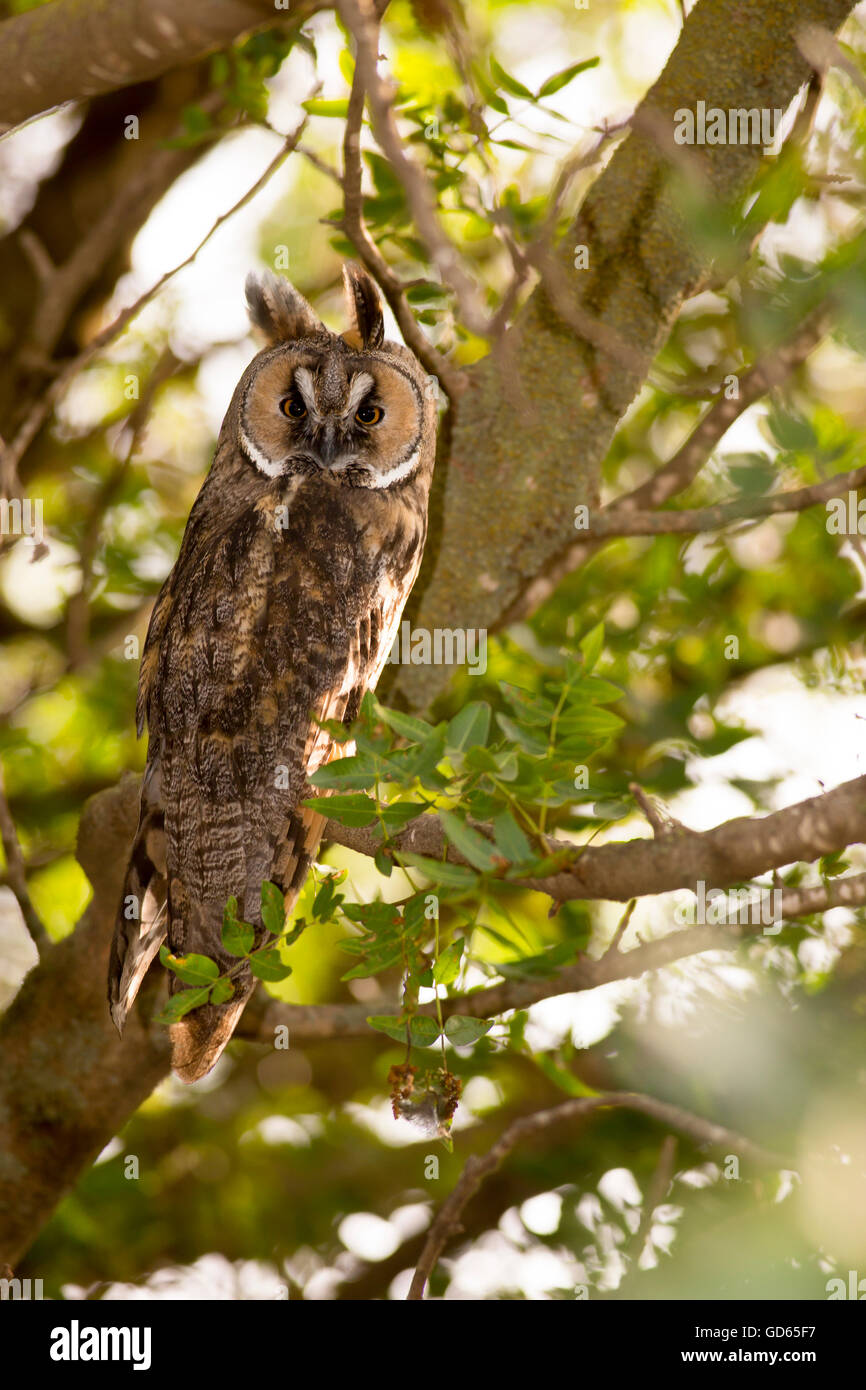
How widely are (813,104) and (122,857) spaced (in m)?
2.44

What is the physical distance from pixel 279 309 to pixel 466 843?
1.83 meters

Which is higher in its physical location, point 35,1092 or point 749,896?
point 749,896

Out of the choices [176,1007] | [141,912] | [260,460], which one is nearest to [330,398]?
[260,460]

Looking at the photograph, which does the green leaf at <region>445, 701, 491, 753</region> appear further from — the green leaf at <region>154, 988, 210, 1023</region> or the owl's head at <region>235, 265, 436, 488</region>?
the owl's head at <region>235, 265, 436, 488</region>

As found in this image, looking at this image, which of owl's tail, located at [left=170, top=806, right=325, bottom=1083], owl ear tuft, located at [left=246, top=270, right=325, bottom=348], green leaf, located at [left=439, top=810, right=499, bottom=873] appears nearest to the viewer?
green leaf, located at [left=439, top=810, right=499, bottom=873]

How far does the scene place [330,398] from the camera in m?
2.77

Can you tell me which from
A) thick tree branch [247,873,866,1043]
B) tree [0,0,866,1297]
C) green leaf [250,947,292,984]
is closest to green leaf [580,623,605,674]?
tree [0,0,866,1297]

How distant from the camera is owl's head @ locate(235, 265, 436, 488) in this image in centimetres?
279

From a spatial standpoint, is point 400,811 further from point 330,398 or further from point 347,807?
point 330,398

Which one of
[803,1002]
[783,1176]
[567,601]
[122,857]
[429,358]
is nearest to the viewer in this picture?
[783,1176]

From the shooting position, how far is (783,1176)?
2.14 meters
